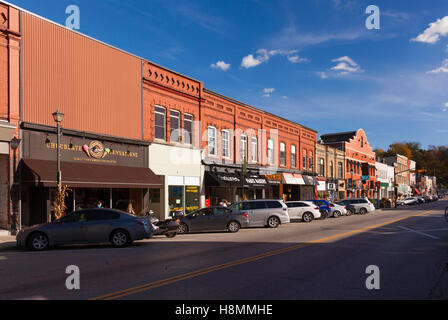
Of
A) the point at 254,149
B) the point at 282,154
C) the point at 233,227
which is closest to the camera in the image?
the point at 233,227

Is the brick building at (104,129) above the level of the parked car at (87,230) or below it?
above

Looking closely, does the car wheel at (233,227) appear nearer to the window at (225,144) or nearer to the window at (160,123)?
the window at (160,123)

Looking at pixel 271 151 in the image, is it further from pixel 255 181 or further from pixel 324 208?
pixel 324 208

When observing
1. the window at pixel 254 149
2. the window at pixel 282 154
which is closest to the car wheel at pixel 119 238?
the window at pixel 254 149

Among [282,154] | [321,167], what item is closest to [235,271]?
[282,154]

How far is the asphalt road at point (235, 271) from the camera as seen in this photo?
24.6 ft

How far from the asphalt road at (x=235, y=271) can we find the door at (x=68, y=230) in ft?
1.33

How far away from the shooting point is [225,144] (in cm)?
3259

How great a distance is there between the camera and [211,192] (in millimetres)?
30844

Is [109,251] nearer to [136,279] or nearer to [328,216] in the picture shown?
[136,279]

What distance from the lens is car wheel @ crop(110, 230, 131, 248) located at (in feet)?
47.8

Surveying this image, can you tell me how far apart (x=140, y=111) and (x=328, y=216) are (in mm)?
17562

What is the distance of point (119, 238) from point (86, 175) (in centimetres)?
624

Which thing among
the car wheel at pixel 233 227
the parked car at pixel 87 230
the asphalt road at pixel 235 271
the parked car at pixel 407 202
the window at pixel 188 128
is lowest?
the parked car at pixel 407 202
